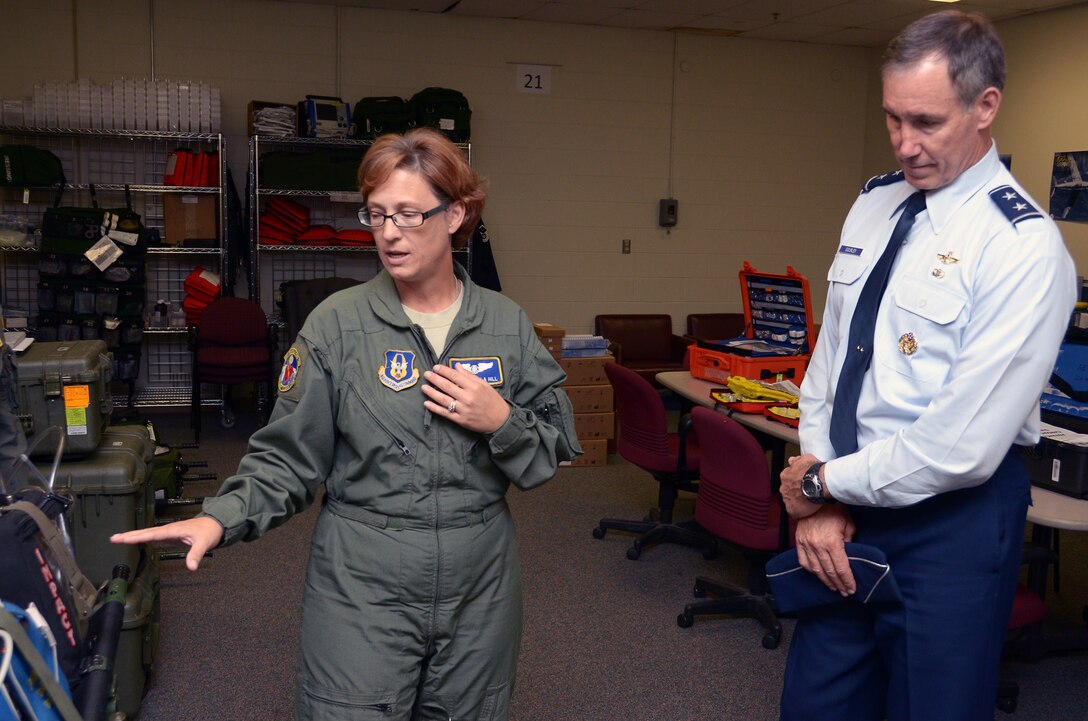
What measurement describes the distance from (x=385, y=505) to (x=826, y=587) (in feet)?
2.72

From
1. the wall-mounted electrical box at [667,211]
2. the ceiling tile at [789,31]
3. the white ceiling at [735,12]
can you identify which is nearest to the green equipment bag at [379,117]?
the white ceiling at [735,12]

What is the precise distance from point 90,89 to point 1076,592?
654cm

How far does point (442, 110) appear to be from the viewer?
7.14 metres

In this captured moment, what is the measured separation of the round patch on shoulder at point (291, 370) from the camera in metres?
1.74

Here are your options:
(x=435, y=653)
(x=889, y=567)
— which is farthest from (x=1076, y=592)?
(x=435, y=653)

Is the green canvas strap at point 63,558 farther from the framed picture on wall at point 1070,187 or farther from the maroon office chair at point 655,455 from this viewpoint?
the framed picture on wall at point 1070,187

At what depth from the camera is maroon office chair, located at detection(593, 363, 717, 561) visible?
176 inches

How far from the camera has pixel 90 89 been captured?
6.63 m

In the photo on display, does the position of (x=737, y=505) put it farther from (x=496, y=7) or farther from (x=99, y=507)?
(x=496, y=7)

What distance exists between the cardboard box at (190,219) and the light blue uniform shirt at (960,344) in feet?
20.1

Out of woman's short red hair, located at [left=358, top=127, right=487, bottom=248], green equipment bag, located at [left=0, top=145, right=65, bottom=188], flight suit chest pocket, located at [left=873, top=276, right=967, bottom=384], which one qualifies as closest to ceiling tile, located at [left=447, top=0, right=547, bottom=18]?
green equipment bag, located at [left=0, top=145, right=65, bottom=188]

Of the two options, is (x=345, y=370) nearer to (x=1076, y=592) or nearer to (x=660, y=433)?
(x=660, y=433)

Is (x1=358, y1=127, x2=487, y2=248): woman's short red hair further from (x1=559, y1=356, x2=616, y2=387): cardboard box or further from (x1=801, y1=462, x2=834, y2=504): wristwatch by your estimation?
(x1=559, y1=356, x2=616, y2=387): cardboard box

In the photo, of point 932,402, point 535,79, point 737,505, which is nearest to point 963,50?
point 932,402
